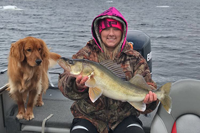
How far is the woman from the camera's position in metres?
3.04

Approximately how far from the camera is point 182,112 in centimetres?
326

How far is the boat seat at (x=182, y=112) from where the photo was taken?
3.21 metres

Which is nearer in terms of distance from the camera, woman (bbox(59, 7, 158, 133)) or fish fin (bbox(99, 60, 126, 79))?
fish fin (bbox(99, 60, 126, 79))

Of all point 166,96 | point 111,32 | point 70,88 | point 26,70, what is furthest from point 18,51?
point 166,96

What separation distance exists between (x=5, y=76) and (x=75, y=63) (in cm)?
289

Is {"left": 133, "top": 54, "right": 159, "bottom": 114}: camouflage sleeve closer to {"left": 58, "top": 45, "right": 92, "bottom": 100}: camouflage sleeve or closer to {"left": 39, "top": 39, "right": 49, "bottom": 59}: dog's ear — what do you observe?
{"left": 58, "top": 45, "right": 92, "bottom": 100}: camouflage sleeve

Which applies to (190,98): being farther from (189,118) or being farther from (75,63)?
(75,63)

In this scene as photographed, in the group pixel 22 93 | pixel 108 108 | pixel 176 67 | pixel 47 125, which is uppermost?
pixel 108 108

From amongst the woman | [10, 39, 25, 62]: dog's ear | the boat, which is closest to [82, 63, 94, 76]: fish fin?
the woman

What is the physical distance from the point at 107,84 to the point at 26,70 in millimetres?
2000

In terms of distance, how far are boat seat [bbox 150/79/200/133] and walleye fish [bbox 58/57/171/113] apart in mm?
519

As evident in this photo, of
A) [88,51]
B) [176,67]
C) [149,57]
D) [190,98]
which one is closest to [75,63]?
[88,51]

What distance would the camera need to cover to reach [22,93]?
14.0ft

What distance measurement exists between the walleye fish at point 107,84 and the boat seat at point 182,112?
52 centimetres
